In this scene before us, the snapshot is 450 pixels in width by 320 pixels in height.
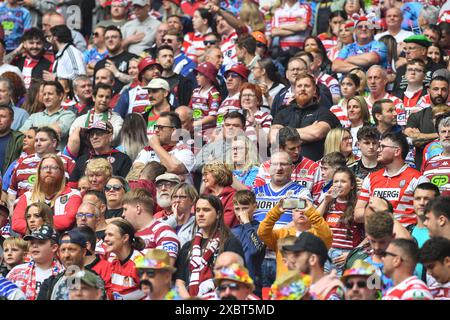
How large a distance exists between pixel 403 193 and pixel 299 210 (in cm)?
137

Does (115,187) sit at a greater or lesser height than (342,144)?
lesser

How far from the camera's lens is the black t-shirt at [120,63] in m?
17.8

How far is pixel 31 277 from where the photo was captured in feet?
39.4

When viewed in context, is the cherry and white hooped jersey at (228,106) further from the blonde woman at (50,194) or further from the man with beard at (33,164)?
the blonde woman at (50,194)

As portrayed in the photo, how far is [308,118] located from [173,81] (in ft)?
8.98

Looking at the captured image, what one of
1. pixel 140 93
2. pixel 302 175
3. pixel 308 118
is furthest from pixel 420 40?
pixel 302 175

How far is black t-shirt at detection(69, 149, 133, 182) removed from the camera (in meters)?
14.6

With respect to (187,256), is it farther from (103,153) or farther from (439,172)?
(103,153)

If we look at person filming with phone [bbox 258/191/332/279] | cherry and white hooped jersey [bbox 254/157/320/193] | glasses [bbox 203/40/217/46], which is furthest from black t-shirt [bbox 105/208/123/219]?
glasses [bbox 203/40/217/46]

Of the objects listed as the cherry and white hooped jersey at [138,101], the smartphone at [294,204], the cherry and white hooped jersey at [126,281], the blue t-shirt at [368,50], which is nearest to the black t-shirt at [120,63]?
the cherry and white hooped jersey at [138,101]

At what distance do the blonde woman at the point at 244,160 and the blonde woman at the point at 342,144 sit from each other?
32.5 inches
